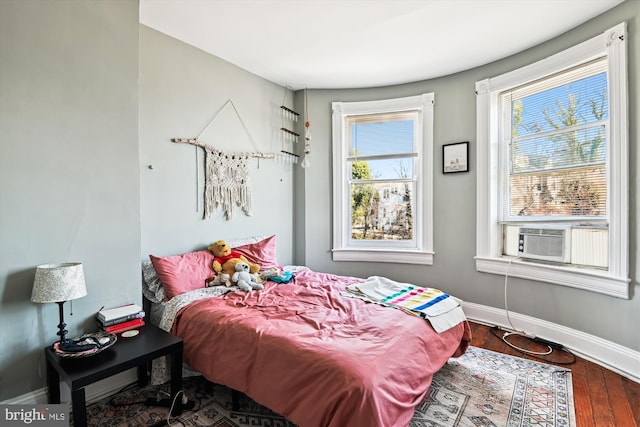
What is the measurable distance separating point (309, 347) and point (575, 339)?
2.40 metres

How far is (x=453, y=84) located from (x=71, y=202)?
11.5 ft

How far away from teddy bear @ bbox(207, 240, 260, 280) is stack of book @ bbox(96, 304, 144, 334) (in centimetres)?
72

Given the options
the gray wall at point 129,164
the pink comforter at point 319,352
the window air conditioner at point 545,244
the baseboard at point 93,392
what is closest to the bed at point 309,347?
the pink comforter at point 319,352

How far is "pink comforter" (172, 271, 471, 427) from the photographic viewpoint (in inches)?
51.9

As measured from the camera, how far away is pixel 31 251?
1.69 m

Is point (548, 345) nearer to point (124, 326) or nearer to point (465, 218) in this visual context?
point (465, 218)

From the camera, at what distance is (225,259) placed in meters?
2.71

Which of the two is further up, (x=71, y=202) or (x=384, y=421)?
(x=71, y=202)

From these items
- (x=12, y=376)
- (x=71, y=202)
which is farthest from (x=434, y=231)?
(x=12, y=376)

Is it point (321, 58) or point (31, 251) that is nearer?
point (31, 251)

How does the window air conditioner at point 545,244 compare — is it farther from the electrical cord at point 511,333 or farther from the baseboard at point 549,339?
the baseboard at point 549,339

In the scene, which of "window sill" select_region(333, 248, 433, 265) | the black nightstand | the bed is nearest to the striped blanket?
the bed

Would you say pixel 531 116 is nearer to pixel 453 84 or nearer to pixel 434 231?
pixel 453 84

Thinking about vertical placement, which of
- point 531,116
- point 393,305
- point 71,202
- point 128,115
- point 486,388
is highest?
point 531,116
